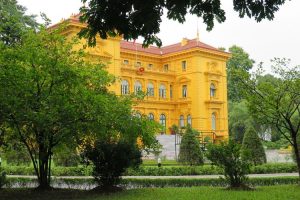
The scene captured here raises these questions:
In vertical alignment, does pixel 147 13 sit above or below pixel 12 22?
below

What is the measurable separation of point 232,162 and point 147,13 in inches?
357

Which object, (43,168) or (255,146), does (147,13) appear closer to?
(43,168)

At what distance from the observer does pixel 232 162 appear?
13648 millimetres

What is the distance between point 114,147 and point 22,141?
2.98 meters

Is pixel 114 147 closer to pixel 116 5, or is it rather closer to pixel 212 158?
pixel 212 158

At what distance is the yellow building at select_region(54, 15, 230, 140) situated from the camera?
50062 mm

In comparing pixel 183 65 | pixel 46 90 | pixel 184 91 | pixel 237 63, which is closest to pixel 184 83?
pixel 184 91

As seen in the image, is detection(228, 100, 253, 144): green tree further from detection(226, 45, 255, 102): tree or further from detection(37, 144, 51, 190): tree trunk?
detection(37, 144, 51, 190): tree trunk

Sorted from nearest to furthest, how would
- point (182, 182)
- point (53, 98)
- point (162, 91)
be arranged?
point (53, 98) → point (182, 182) → point (162, 91)

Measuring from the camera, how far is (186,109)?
51.8 meters

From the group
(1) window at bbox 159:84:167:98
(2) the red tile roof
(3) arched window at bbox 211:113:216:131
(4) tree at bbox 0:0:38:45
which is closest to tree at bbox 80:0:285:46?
(4) tree at bbox 0:0:38:45

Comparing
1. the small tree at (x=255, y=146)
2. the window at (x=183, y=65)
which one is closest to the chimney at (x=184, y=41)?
the window at (x=183, y=65)

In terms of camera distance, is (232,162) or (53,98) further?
(232,162)

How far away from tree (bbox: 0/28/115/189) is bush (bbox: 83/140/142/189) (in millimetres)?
1215
